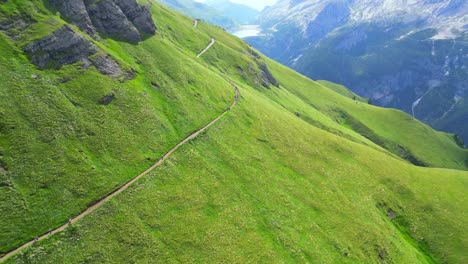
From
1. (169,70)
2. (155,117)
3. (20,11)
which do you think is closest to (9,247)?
(155,117)

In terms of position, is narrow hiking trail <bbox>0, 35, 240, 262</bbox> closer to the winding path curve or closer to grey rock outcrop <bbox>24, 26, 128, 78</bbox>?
→ the winding path curve

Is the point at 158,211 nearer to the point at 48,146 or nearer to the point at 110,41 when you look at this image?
the point at 48,146

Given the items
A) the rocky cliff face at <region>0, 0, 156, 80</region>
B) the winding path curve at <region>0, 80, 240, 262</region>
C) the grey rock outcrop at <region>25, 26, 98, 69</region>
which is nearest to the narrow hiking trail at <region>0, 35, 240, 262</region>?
the winding path curve at <region>0, 80, 240, 262</region>

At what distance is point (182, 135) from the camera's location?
8669cm

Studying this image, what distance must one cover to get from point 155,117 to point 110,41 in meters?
37.7

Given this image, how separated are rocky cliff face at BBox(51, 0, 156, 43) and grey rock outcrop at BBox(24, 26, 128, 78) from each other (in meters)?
12.2

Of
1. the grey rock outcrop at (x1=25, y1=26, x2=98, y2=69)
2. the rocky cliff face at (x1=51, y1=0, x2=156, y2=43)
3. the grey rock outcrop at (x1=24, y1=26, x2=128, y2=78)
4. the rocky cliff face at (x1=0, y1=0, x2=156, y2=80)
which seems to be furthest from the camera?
the rocky cliff face at (x1=51, y1=0, x2=156, y2=43)

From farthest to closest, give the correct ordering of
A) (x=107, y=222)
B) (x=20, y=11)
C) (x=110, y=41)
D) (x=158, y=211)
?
(x=110, y=41), (x=20, y=11), (x=158, y=211), (x=107, y=222)

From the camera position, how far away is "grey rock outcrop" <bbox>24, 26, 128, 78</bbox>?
78.5 metres

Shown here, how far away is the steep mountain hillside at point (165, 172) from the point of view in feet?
188

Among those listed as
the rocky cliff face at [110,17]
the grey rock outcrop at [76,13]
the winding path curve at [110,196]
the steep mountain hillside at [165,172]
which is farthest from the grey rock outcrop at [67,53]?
the winding path curve at [110,196]

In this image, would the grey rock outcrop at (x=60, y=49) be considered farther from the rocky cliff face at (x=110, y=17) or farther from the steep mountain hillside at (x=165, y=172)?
the rocky cliff face at (x=110, y=17)

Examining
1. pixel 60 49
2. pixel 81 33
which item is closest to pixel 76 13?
pixel 81 33

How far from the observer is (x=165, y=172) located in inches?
2857
